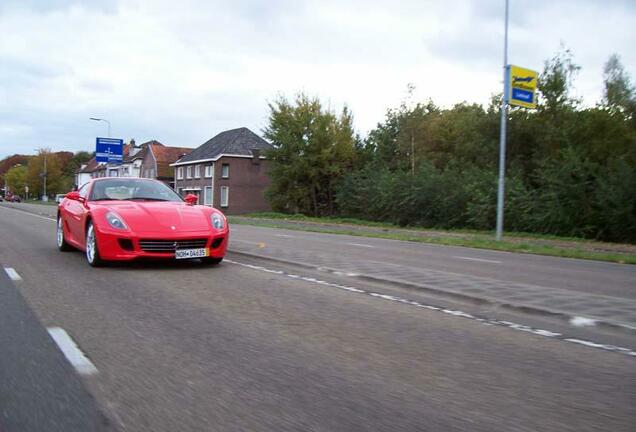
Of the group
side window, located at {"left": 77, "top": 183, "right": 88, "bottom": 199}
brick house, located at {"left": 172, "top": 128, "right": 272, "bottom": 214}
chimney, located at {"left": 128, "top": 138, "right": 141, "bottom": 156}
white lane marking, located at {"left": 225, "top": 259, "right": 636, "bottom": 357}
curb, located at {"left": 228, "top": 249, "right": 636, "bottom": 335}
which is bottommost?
white lane marking, located at {"left": 225, "top": 259, "right": 636, "bottom": 357}

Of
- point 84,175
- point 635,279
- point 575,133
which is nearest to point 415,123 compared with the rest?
point 575,133

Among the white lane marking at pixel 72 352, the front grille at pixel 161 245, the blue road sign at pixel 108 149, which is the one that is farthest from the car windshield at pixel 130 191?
the blue road sign at pixel 108 149

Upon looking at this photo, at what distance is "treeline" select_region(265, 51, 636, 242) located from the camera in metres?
22.6

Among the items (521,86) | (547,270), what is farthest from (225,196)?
(547,270)

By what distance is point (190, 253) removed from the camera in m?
8.36

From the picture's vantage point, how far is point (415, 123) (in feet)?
170

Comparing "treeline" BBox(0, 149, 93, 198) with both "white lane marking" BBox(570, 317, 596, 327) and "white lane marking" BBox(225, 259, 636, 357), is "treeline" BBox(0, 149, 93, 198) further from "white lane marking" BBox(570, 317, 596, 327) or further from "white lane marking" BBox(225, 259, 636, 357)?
"white lane marking" BBox(570, 317, 596, 327)

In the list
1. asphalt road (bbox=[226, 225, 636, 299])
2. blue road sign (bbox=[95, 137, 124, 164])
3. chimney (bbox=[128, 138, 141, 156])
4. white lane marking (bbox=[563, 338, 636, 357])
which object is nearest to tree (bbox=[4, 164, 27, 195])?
chimney (bbox=[128, 138, 141, 156])

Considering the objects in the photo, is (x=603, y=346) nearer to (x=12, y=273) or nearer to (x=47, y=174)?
(x=12, y=273)

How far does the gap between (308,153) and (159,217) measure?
33.7 m

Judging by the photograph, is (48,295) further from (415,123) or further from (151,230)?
(415,123)

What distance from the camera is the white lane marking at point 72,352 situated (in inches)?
151

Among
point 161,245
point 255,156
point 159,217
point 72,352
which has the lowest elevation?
point 72,352

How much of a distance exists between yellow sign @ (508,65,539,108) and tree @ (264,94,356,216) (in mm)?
22511
